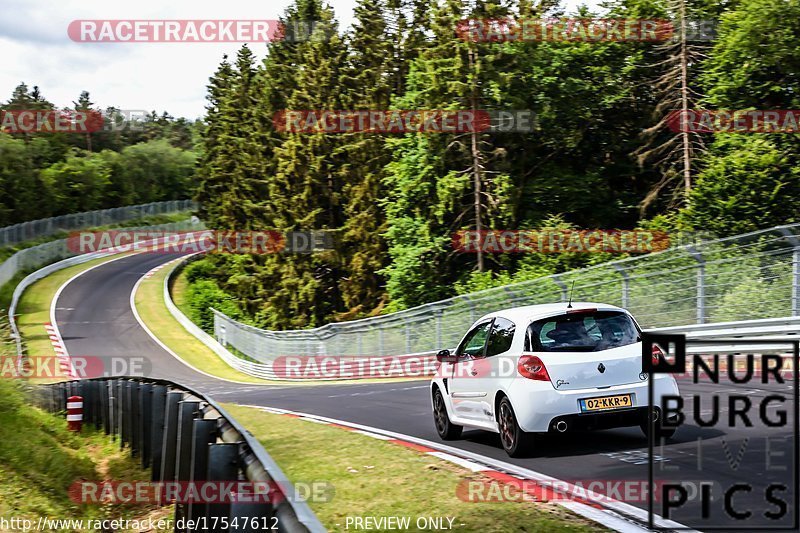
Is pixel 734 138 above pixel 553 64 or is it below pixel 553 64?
below

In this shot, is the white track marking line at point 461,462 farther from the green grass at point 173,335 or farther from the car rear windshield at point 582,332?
the green grass at point 173,335

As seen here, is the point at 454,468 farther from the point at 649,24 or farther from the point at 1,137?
the point at 1,137

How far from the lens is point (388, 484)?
335 inches

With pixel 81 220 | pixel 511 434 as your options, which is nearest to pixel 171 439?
pixel 511 434

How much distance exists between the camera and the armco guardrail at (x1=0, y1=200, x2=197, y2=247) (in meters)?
71.2

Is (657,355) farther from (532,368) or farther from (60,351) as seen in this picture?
(60,351)

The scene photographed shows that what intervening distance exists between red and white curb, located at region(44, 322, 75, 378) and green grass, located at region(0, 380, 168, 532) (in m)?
27.4

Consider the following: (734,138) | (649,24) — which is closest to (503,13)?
(649,24)

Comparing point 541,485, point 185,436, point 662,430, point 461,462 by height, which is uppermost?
point 185,436

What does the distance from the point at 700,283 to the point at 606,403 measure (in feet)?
34.3

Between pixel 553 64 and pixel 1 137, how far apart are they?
57.9m

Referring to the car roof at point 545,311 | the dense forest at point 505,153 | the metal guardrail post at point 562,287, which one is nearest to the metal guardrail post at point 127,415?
the car roof at point 545,311

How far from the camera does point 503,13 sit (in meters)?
44.8

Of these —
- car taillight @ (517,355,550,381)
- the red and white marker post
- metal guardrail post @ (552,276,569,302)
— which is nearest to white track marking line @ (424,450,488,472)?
car taillight @ (517,355,550,381)
